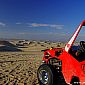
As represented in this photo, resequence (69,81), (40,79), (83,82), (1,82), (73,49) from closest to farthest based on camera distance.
Answer: (83,82)
(69,81)
(73,49)
(40,79)
(1,82)

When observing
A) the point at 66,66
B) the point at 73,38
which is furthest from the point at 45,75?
the point at 73,38

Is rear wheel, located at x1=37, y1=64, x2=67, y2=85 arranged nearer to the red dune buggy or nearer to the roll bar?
the red dune buggy

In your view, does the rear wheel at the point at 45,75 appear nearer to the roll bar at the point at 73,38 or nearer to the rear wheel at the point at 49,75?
the rear wheel at the point at 49,75

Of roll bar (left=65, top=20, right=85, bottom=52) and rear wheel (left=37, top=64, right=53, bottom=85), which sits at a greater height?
roll bar (left=65, top=20, right=85, bottom=52)

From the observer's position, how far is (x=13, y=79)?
360 inches

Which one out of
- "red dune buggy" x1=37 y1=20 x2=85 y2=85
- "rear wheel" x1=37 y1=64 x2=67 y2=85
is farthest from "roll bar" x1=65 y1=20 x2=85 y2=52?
"rear wheel" x1=37 y1=64 x2=67 y2=85

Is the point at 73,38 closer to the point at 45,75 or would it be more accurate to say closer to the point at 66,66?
the point at 66,66

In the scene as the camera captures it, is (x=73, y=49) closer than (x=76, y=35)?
No

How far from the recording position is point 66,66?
6.81 meters

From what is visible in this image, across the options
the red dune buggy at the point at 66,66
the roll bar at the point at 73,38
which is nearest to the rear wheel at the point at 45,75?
the red dune buggy at the point at 66,66

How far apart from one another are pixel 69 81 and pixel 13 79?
3.08 metres

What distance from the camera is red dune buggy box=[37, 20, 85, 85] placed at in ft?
21.0

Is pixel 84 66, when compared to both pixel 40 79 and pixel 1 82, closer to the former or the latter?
pixel 40 79

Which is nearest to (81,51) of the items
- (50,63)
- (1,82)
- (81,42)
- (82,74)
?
(81,42)
